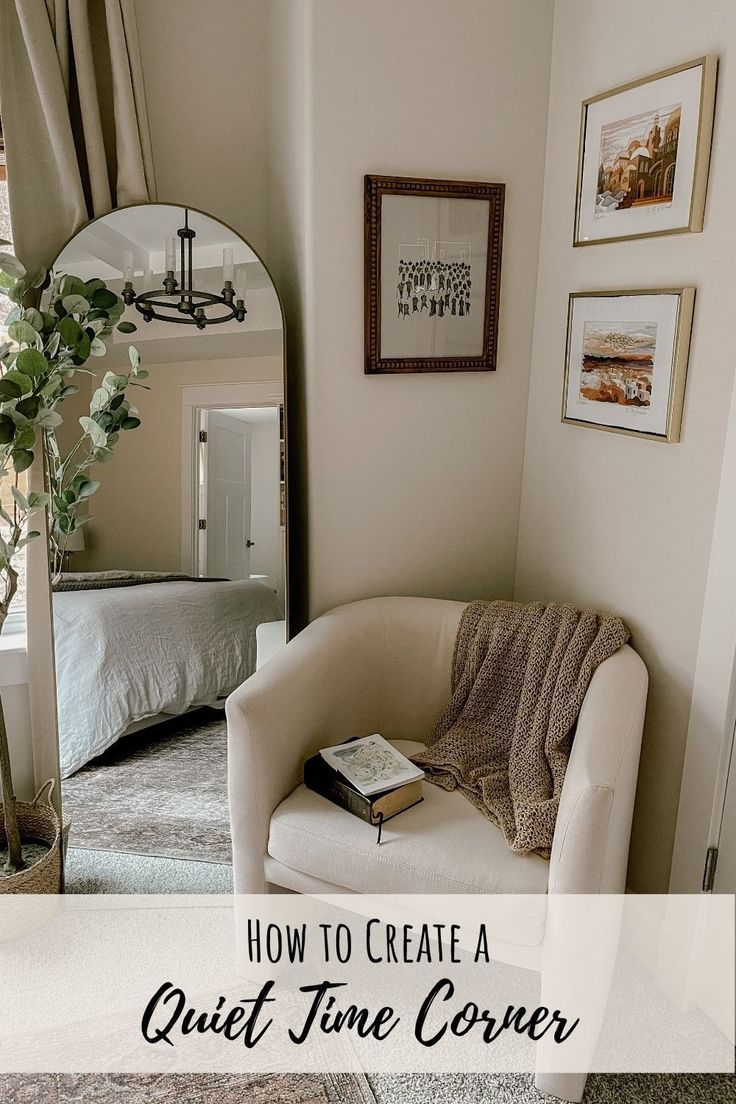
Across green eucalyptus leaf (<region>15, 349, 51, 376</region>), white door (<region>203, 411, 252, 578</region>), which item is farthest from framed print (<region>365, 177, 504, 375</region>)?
green eucalyptus leaf (<region>15, 349, 51, 376</region>)

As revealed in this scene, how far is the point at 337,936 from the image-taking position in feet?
6.77

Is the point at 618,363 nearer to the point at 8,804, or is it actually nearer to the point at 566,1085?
the point at 566,1085

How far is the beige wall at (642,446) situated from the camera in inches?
70.1

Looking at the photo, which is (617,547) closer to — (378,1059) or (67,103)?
(378,1059)

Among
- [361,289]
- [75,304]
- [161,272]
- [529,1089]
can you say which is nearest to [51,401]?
[75,304]

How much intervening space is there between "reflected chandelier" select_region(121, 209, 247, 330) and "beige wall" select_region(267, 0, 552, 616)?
192mm

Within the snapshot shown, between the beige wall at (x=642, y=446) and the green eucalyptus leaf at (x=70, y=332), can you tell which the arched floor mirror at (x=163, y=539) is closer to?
the green eucalyptus leaf at (x=70, y=332)

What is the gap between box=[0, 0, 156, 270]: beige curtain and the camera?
2.06m

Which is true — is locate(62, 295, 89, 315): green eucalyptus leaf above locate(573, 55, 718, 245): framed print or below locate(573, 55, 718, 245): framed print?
below

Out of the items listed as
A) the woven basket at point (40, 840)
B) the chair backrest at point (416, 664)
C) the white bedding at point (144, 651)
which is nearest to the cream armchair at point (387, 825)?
the chair backrest at point (416, 664)

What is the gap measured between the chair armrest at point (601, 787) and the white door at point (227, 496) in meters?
1.01

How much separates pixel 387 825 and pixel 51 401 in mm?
1251

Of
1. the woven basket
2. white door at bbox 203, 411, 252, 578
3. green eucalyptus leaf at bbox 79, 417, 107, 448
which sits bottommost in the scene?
the woven basket

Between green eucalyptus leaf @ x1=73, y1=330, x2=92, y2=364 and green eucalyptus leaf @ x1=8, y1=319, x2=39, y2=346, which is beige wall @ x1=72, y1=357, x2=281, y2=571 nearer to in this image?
green eucalyptus leaf @ x1=73, y1=330, x2=92, y2=364
